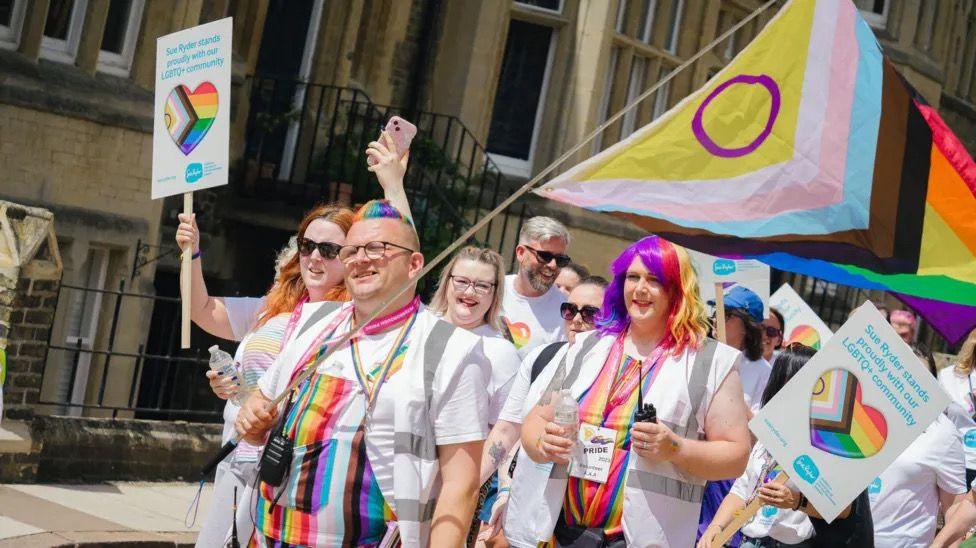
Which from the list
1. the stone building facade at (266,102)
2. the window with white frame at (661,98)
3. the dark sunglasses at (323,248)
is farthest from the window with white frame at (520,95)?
the dark sunglasses at (323,248)

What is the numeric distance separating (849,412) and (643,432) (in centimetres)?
122

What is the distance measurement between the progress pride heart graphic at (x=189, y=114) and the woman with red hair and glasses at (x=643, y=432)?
2110 millimetres

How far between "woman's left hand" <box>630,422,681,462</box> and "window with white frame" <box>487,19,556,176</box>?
12414 millimetres

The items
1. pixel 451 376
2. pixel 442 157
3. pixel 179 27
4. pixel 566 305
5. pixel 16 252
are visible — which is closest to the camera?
pixel 451 376

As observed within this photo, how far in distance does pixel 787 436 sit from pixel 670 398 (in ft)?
2.60

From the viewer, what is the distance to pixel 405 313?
4.97 metres

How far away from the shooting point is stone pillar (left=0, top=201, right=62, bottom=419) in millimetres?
9836

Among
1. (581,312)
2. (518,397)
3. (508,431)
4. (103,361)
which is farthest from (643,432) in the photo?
(103,361)

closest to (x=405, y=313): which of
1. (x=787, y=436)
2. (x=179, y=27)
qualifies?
(x=787, y=436)

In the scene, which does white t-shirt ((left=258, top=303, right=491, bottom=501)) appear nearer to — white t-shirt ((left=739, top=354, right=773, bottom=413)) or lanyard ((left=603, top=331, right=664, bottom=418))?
lanyard ((left=603, top=331, right=664, bottom=418))

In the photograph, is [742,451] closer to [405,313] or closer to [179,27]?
[405,313]

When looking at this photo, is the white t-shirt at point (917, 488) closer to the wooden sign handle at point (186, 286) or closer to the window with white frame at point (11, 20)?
the wooden sign handle at point (186, 286)

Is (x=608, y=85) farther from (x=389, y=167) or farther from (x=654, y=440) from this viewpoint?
(x=654, y=440)

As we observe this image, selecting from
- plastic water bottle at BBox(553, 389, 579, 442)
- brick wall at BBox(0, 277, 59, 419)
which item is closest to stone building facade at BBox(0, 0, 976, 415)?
brick wall at BBox(0, 277, 59, 419)
